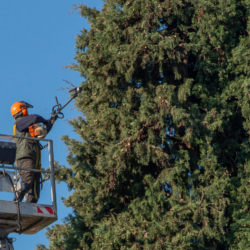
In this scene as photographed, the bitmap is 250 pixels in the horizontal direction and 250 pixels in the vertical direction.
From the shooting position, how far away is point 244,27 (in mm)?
14375

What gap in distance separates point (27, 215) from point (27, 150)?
47.9 inches

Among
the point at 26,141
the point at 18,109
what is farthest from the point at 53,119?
the point at 26,141

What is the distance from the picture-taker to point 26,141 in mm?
10695

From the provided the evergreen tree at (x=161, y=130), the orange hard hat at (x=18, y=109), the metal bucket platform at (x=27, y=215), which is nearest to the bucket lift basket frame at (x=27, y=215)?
the metal bucket platform at (x=27, y=215)

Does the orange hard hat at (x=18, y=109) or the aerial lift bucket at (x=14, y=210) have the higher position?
the orange hard hat at (x=18, y=109)

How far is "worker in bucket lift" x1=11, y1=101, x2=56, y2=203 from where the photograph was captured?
1043cm

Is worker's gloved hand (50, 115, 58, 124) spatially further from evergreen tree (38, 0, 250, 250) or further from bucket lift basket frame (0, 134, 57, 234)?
evergreen tree (38, 0, 250, 250)

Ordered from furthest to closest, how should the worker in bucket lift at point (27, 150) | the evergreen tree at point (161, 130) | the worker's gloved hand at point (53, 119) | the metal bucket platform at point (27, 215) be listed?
the evergreen tree at point (161, 130)
the worker's gloved hand at point (53, 119)
the worker in bucket lift at point (27, 150)
the metal bucket platform at point (27, 215)

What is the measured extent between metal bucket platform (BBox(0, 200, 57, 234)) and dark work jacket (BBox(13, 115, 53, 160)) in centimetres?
97

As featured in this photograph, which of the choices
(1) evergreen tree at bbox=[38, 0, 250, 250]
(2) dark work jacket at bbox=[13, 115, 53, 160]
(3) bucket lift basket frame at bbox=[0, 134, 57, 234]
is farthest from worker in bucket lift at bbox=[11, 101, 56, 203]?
(1) evergreen tree at bbox=[38, 0, 250, 250]

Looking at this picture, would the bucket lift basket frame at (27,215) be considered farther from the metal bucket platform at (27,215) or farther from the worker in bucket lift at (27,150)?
the worker in bucket lift at (27,150)

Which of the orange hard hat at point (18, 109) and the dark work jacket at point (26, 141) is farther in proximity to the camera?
the orange hard hat at point (18, 109)

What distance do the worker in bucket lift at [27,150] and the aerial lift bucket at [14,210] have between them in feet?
0.44

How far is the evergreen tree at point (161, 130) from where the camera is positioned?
12469 mm
